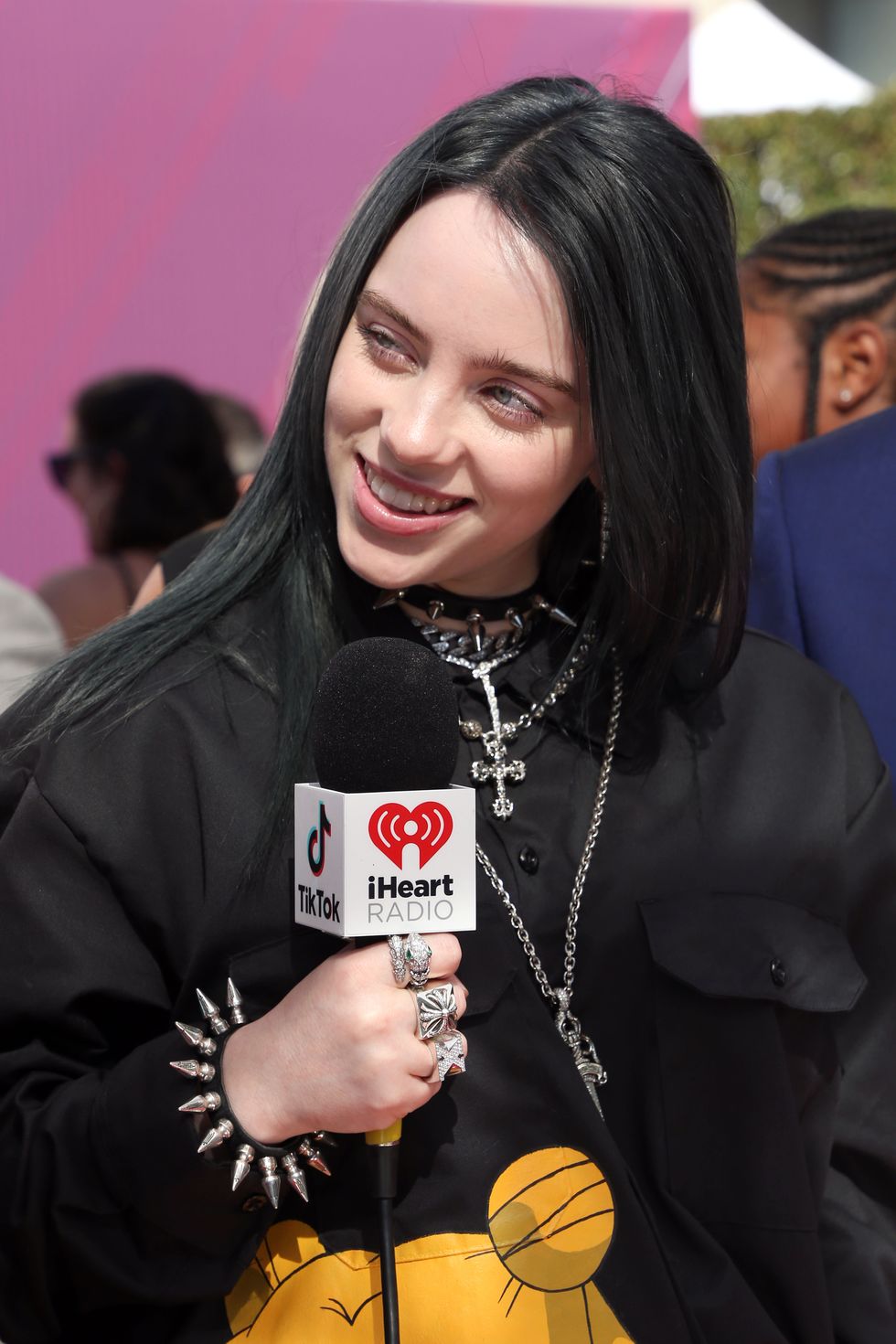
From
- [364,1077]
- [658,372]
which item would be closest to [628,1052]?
[364,1077]

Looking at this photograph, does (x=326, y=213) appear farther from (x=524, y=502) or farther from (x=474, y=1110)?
(x=474, y=1110)

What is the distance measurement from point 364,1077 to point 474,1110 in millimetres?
278

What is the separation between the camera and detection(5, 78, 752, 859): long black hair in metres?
1.65

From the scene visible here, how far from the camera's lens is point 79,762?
159 centimetres

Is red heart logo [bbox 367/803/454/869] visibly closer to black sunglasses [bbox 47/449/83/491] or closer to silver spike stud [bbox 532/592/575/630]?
silver spike stud [bbox 532/592/575/630]

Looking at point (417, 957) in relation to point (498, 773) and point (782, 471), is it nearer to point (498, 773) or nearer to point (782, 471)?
point (498, 773)

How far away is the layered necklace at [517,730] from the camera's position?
169 centimetres

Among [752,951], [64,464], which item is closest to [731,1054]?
[752,951]

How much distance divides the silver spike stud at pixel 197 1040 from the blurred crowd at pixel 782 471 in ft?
2.01

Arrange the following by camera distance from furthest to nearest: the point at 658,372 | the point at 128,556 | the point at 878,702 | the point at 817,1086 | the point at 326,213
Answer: the point at 326,213 → the point at 128,556 → the point at 878,702 → the point at 817,1086 → the point at 658,372

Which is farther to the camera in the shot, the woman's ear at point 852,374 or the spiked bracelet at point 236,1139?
the woman's ear at point 852,374

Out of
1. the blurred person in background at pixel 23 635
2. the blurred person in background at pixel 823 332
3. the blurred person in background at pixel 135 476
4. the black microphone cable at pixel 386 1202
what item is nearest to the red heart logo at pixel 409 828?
the black microphone cable at pixel 386 1202

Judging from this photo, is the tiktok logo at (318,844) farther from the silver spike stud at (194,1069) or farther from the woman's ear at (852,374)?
the woman's ear at (852,374)

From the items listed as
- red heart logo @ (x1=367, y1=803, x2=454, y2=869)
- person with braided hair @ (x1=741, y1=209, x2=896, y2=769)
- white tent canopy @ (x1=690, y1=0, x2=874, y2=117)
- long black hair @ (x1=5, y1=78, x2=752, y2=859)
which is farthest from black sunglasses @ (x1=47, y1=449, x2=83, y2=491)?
white tent canopy @ (x1=690, y1=0, x2=874, y2=117)
